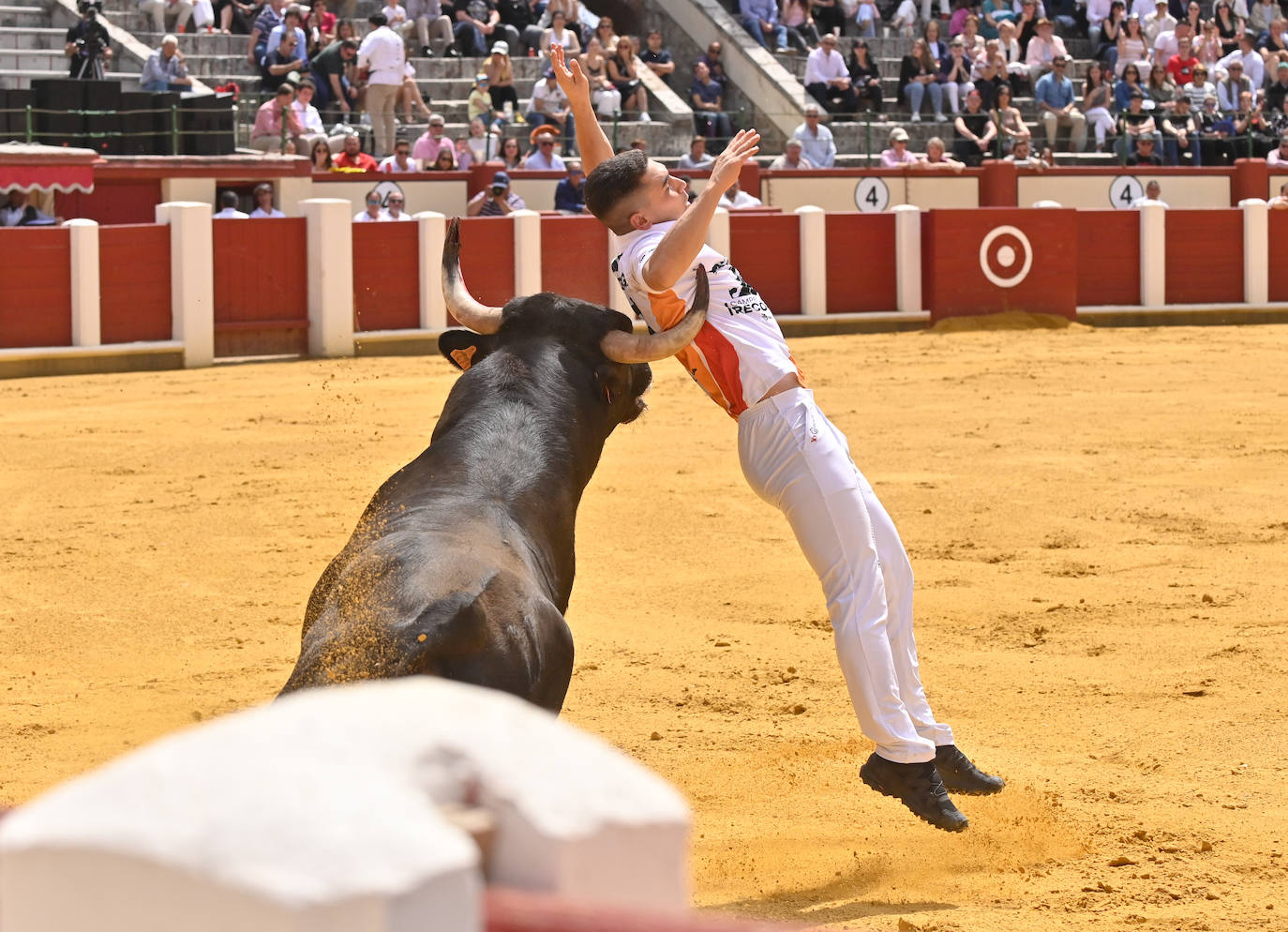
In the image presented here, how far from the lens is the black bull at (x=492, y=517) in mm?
2705

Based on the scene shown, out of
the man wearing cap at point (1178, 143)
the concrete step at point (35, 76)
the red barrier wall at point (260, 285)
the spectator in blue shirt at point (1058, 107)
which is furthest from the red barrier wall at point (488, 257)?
the man wearing cap at point (1178, 143)

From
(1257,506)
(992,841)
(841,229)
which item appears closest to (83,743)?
(992,841)

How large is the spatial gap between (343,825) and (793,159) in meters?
17.0

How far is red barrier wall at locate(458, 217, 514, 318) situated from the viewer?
551 inches

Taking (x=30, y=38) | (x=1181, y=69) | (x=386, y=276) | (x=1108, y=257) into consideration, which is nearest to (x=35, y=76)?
(x=30, y=38)

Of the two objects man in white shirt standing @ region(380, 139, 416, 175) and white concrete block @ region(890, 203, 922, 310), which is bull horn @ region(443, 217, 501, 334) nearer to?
man in white shirt standing @ region(380, 139, 416, 175)

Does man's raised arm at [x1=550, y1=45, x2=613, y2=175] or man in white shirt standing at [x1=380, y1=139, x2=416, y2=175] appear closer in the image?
man's raised arm at [x1=550, y1=45, x2=613, y2=175]

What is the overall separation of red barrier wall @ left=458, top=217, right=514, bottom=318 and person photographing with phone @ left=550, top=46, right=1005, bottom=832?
1045 cm

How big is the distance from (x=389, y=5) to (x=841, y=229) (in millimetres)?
5462

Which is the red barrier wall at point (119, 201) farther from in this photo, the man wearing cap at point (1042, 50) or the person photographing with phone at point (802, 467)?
the person photographing with phone at point (802, 467)

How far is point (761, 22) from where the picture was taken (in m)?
20.5

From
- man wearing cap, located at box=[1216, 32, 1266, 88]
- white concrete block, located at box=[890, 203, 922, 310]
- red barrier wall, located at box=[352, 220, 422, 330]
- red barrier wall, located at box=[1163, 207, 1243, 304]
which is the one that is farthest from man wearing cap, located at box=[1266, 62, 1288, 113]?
red barrier wall, located at box=[352, 220, 422, 330]

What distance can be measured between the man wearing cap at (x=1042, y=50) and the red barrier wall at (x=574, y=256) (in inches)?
299

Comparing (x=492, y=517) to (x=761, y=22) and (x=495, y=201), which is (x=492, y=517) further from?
(x=761, y=22)
